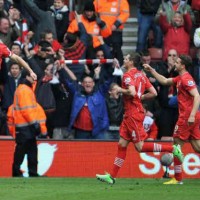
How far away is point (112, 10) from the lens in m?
21.7

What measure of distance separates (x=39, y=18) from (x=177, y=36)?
2.93 metres

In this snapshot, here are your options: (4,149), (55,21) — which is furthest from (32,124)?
(55,21)

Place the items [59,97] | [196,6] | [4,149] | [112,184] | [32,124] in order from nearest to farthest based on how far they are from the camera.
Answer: [112,184], [32,124], [4,149], [59,97], [196,6]

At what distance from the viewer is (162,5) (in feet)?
71.1

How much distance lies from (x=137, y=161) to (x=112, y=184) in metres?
3.45

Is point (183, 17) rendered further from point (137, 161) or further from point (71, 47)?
point (137, 161)

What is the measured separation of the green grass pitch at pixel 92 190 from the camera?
1333 cm

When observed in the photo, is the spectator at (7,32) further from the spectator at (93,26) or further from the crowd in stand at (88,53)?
the spectator at (93,26)

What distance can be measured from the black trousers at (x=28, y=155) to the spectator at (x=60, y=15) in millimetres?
4682

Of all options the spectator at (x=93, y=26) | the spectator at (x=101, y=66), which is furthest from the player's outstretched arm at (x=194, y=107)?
the spectator at (x=93, y=26)

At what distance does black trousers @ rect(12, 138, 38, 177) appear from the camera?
1756 centimetres

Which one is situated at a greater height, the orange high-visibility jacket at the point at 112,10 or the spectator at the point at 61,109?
the orange high-visibility jacket at the point at 112,10

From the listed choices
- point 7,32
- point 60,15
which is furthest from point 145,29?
point 7,32

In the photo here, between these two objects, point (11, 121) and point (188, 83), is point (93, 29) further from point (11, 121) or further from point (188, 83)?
point (188, 83)
